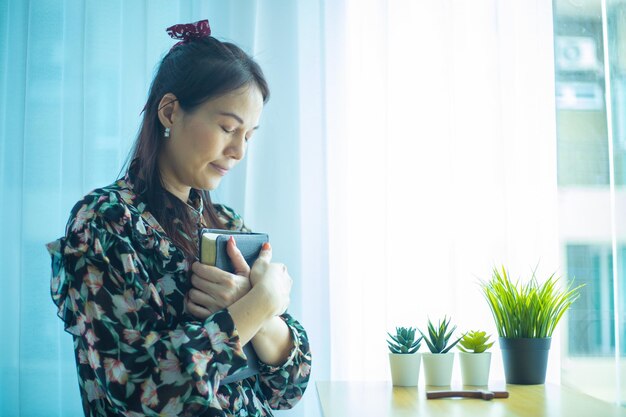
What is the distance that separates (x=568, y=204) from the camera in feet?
6.68

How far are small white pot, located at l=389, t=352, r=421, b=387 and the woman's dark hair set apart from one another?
0.67m

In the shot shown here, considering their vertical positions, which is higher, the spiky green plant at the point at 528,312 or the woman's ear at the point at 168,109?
the woman's ear at the point at 168,109

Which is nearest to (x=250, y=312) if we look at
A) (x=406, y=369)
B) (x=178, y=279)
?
(x=178, y=279)

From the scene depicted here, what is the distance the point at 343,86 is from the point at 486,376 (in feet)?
3.46

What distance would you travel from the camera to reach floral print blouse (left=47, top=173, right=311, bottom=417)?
94 cm

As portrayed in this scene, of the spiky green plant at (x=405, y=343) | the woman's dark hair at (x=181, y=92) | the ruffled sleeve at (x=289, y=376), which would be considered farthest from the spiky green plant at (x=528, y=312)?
the woman's dark hair at (x=181, y=92)

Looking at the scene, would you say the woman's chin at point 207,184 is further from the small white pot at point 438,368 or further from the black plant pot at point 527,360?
the black plant pot at point 527,360

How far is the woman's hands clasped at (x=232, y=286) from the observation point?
40.8 inches

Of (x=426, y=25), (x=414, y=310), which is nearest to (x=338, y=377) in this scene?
(x=414, y=310)

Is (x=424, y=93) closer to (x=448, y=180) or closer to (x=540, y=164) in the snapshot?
(x=448, y=180)

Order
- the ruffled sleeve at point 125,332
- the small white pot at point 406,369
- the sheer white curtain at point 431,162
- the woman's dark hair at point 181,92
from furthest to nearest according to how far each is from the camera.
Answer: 1. the sheer white curtain at point 431,162
2. the small white pot at point 406,369
3. the woman's dark hair at point 181,92
4. the ruffled sleeve at point 125,332

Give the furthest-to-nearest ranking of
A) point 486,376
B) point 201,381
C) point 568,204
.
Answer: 1. point 568,204
2. point 486,376
3. point 201,381

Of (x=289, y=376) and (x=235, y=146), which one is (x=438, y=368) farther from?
(x=235, y=146)

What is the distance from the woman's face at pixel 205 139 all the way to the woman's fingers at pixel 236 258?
6.6 inches
